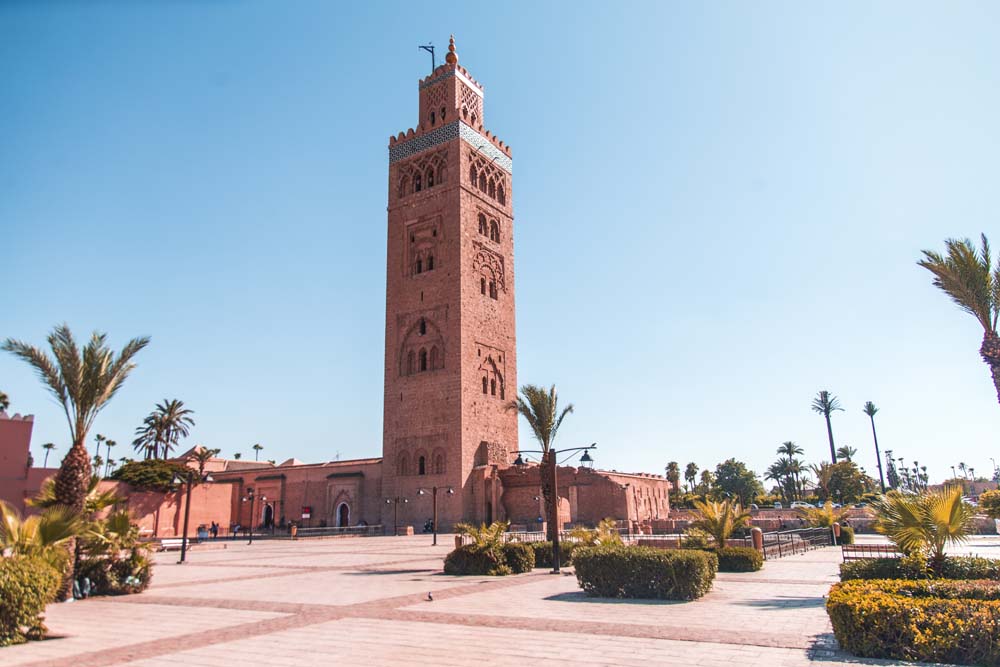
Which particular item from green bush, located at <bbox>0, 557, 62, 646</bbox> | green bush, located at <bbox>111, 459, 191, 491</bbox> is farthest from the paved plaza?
green bush, located at <bbox>111, 459, 191, 491</bbox>

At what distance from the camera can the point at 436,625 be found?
888cm

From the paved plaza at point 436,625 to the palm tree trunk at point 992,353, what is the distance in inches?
191

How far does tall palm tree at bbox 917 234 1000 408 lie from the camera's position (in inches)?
517

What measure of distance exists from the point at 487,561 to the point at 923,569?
8.91m

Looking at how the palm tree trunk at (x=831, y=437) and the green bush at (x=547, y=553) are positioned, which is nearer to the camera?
the green bush at (x=547, y=553)

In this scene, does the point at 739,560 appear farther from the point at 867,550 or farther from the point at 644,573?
the point at 644,573

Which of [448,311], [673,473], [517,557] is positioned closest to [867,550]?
[517,557]

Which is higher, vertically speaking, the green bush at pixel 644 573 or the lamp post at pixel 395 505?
the lamp post at pixel 395 505

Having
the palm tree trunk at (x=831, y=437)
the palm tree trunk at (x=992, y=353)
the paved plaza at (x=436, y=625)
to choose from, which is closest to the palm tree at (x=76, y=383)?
the paved plaza at (x=436, y=625)

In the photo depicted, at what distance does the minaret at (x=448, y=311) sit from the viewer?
38531 millimetres

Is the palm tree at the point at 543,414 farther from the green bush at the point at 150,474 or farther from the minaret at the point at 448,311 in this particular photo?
the green bush at the point at 150,474

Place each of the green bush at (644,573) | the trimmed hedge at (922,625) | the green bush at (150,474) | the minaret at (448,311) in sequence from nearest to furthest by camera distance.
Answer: the trimmed hedge at (922,625), the green bush at (644,573), the green bush at (150,474), the minaret at (448,311)

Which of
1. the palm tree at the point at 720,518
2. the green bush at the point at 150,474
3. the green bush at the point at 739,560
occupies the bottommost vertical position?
the green bush at the point at 739,560

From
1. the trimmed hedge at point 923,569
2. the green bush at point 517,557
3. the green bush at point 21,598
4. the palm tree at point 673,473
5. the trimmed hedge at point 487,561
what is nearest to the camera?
the green bush at point 21,598
